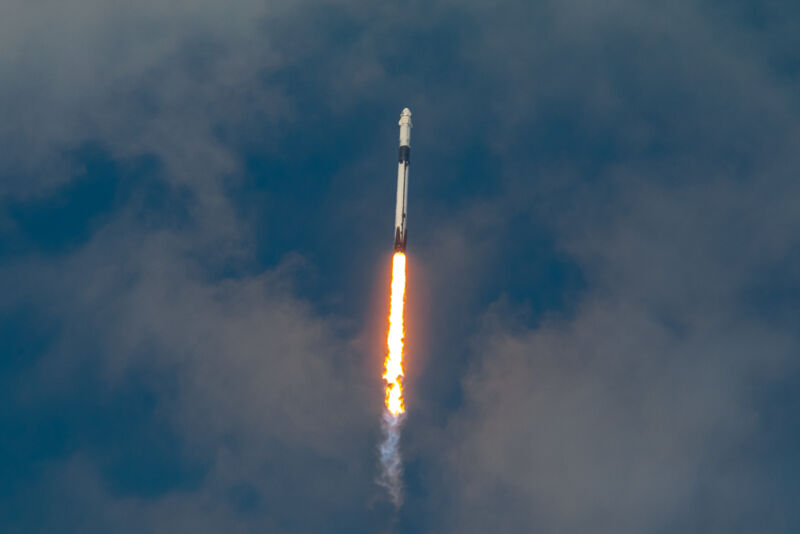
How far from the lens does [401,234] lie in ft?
627

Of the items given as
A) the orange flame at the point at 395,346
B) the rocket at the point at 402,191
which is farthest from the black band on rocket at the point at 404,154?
the orange flame at the point at 395,346

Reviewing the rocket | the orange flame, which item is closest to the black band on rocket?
Result: the rocket

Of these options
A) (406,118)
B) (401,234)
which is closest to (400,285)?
(401,234)

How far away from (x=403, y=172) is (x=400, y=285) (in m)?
15.9

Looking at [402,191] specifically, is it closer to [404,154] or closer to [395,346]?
[404,154]

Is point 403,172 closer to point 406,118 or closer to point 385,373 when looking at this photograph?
point 406,118

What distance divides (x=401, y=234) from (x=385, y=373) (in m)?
21.6

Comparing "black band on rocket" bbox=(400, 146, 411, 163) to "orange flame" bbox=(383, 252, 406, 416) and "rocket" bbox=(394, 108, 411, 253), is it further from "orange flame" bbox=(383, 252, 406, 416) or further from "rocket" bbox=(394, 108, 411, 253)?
"orange flame" bbox=(383, 252, 406, 416)

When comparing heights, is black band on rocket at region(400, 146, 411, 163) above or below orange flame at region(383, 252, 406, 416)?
above

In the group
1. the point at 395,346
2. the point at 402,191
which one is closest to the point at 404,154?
the point at 402,191

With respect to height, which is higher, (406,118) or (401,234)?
(406,118)

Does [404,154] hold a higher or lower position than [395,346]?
higher

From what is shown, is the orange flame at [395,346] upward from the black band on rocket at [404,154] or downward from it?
downward

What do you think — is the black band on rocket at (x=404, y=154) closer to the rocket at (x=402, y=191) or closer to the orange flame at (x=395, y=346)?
the rocket at (x=402, y=191)
